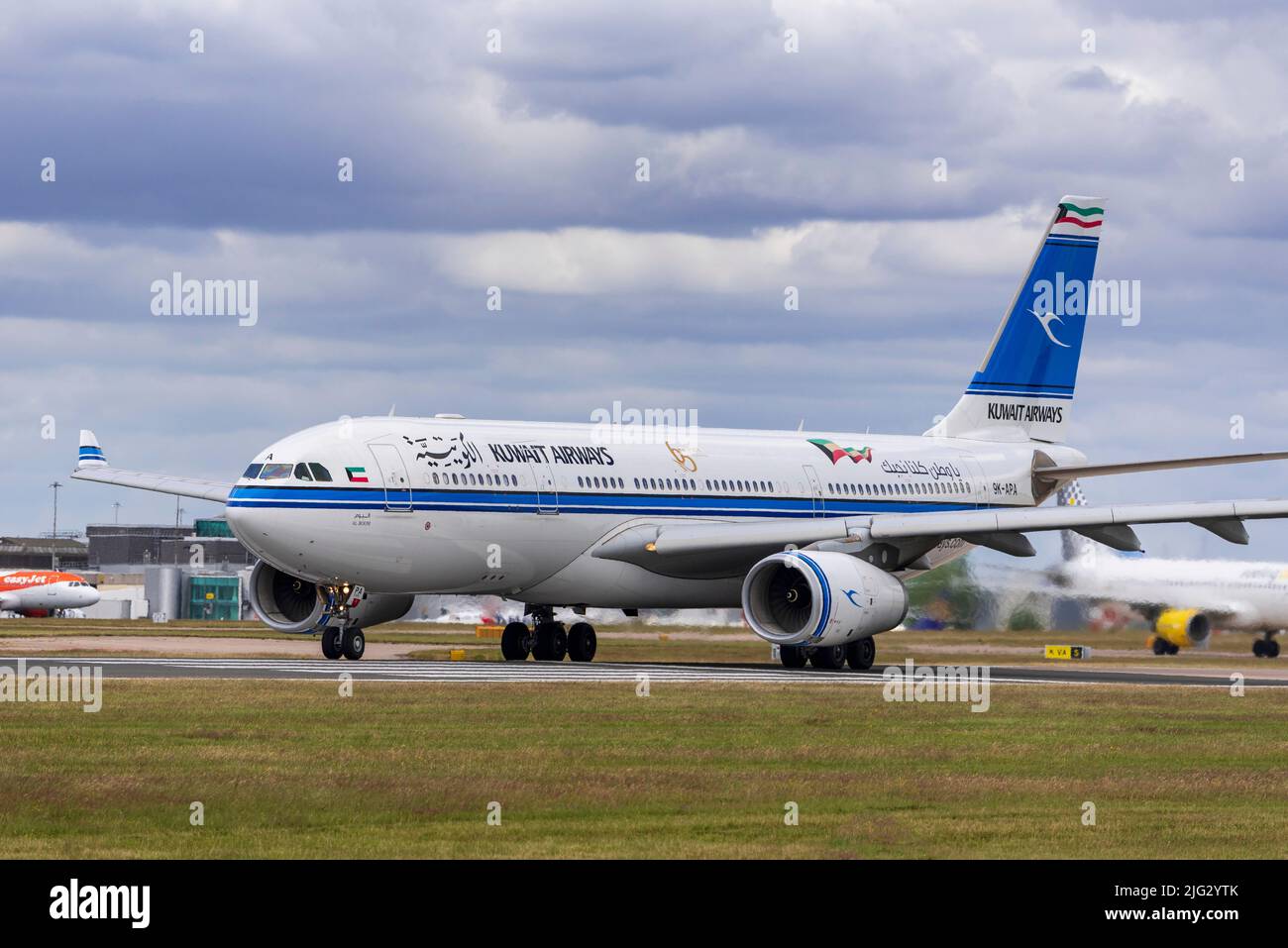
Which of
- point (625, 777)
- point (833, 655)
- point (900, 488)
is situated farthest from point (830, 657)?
point (625, 777)

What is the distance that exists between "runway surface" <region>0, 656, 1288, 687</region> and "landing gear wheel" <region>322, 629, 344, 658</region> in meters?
0.51

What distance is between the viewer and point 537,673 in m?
36.6

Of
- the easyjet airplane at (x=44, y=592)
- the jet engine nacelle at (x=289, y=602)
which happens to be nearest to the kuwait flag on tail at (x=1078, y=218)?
the jet engine nacelle at (x=289, y=602)

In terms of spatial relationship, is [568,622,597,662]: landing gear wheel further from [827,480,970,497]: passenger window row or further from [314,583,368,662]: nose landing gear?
[827,480,970,497]: passenger window row

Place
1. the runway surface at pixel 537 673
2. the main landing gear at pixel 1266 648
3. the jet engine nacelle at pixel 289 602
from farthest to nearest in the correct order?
1. the main landing gear at pixel 1266 648
2. the jet engine nacelle at pixel 289 602
3. the runway surface at pixel 537 673

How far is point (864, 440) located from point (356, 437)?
561 inches

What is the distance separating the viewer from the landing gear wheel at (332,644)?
40.3m

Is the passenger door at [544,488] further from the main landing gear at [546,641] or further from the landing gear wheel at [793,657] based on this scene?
the landing gear wheel at [793,657]

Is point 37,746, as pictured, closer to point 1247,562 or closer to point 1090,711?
point 1090,711

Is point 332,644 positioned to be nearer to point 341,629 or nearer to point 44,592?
point 341,629

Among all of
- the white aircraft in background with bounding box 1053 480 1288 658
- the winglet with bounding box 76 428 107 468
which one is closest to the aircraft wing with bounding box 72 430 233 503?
the winglet with bounding box 76 428 107 468

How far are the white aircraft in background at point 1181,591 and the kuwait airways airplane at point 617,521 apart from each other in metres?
3.23

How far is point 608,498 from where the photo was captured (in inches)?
1656
